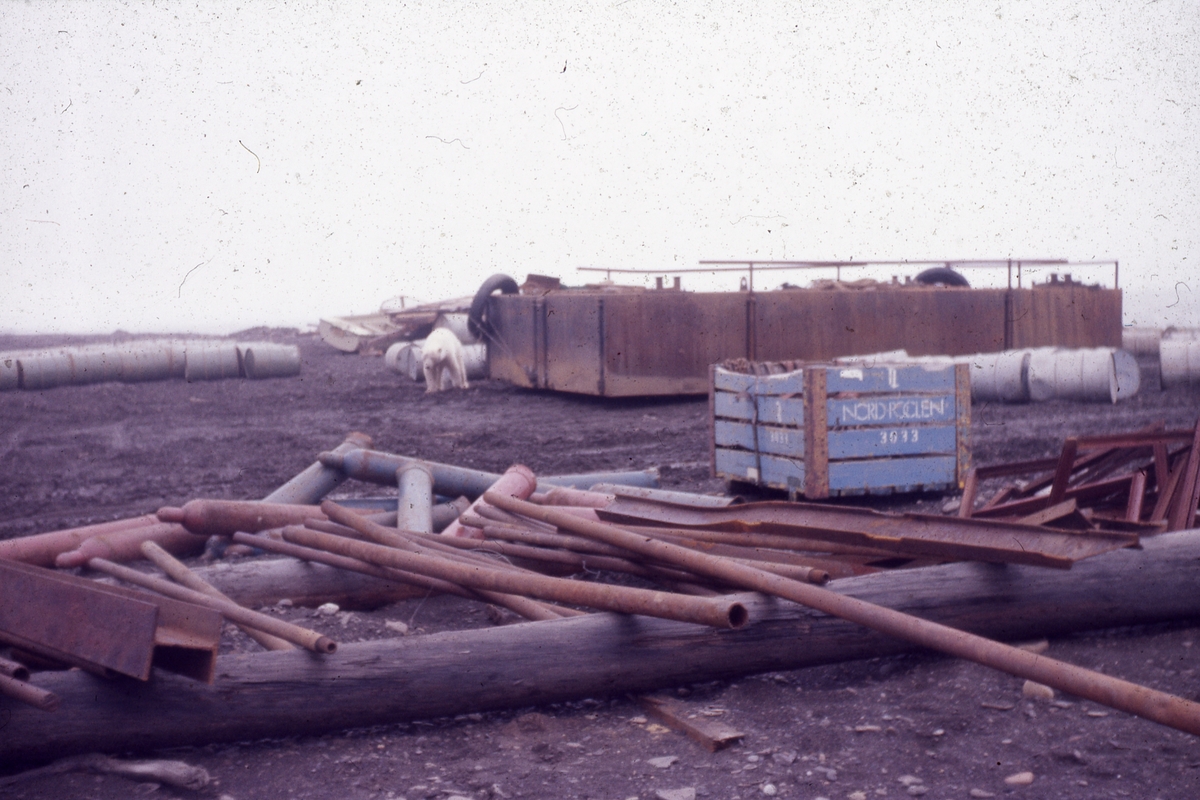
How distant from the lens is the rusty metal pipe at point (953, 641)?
2223 mm

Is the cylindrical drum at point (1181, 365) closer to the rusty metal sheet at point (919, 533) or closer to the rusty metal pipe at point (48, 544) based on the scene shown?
the rusty metal sheet at point (919, 533)

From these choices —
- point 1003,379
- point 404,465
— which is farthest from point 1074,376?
point 404,465

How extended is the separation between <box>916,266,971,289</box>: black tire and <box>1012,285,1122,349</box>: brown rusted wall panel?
117 centimetres

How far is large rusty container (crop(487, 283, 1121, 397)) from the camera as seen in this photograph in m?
15.0

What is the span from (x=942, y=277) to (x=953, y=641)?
17007 millimetres

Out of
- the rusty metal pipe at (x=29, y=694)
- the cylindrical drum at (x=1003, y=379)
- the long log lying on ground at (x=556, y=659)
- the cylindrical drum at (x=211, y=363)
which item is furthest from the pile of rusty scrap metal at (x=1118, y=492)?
the cylindrical drum at (x=211, y=363)

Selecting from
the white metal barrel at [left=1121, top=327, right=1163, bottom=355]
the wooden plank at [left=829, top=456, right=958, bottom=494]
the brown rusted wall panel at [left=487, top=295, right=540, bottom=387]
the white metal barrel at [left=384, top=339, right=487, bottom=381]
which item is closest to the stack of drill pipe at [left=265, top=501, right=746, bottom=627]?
the wooden plank at [left=829, top=456, right=958, bottom=494]

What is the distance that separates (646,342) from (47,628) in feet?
40.0

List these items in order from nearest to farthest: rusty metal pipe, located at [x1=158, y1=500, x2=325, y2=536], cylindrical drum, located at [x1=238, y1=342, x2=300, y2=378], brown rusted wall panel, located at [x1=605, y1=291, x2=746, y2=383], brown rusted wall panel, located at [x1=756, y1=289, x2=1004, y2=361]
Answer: rusty metal pipe, located at [x1=158, y1=500, x2=325, y2=536] → brown rusted wall panel, located at [x1=605, y1=291, x2=746, y2=383] → brown rusted wall panel, located at [x1=756, y1=289, x2=1004, y2=361] → cylindrical drum, located at [x1=238, y1=342, x2=300, y2=378]

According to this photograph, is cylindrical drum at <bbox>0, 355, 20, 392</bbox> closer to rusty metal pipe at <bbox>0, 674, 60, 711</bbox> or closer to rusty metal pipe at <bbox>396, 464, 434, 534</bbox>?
rusty metal pipe at <bbox>396, 464, 434, 534</bbox>

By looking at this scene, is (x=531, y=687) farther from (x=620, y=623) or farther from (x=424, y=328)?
(x=424, y=328)

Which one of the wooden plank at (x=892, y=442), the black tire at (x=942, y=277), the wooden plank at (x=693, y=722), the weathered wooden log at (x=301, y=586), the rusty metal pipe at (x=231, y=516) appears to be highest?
the black tire at (x=942, y=277)

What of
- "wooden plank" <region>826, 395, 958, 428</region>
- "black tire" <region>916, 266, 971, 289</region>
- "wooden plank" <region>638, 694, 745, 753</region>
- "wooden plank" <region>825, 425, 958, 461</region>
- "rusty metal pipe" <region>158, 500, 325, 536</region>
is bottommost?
"wooden plank" <region>638, 694, 745, 753</region>

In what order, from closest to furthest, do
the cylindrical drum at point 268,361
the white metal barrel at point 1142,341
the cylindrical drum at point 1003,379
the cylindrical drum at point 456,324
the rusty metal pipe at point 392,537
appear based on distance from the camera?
the rusty metal pipe at point 392,537 → the cylindrical drum at point 1003,379 → the cylindrical drum at point 268,361 → the white metal barrel at point 1142,341 → the cylindrical drum at point 456,324
